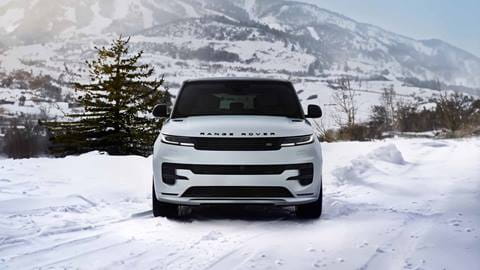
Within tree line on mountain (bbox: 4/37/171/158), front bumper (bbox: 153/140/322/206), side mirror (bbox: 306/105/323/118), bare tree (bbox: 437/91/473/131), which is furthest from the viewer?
tree line on mountain (bbox: 4/37/171/158)

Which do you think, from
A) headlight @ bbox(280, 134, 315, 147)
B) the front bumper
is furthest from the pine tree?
headlight @ bbox(280, 134, 315, 147)

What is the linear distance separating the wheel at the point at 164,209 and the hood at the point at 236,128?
72 cm

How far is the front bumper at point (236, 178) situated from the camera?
15.0 feet

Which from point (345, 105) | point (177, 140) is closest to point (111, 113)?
point (345, 105)

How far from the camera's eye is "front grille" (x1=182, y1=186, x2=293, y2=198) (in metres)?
4.59

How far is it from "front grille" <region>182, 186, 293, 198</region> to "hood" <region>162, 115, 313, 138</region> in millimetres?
500

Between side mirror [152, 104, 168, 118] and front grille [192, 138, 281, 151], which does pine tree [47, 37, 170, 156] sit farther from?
front grille [192, 138, 281, 151]

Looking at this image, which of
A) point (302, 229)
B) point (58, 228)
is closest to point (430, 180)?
point (302, 229)

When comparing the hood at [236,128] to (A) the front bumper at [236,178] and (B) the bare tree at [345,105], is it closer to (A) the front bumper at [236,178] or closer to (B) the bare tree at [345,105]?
(A) the front bumper at [236,178]

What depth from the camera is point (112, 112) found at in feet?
94.3

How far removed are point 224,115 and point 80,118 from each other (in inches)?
1016

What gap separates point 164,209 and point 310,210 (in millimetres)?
1498

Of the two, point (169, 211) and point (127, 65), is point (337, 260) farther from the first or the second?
point (127, 65)

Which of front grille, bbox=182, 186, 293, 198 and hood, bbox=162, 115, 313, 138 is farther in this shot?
hood, bbox=162, 115, 313, 138
